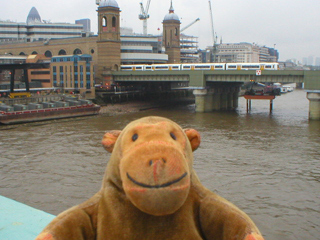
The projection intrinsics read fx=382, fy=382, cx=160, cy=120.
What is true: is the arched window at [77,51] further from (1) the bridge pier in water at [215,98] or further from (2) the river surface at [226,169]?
(2) the river surface at [226,169]

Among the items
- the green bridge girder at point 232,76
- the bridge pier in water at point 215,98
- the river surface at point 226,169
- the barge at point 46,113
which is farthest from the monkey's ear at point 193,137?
the bridge pier in water at point 215,98

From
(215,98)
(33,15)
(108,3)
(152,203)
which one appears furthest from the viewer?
(33,15)

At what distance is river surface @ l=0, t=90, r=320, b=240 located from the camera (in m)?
15.0

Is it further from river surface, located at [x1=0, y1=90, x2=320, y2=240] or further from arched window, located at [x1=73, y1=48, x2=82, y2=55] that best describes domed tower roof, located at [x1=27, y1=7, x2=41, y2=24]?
river surface, located at [x1=0, y1=90, x2=320, y2=240]

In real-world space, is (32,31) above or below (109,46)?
above

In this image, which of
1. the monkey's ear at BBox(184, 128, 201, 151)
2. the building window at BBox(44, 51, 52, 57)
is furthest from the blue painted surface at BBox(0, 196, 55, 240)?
the building window at BBox(44, 51, 52, 57)

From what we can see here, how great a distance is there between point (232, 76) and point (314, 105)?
1191 centimetres

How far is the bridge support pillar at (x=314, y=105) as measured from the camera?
4294 centimetres

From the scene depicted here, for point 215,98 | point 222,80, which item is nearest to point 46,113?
point 222,80

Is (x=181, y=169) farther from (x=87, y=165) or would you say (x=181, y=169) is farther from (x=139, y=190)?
(x=87, y=165)

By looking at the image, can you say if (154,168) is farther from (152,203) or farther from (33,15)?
(33,15)

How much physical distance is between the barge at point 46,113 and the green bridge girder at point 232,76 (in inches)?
535

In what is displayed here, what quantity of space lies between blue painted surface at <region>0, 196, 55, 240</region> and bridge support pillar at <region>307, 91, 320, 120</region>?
3972cm

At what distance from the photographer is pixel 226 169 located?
2080cm
